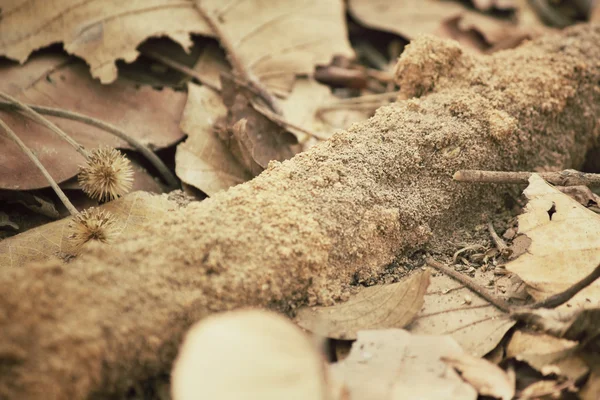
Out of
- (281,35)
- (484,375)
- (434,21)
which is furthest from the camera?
(434,21)

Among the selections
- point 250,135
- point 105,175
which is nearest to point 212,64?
point 250,135

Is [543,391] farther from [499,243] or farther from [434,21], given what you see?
[434,21]

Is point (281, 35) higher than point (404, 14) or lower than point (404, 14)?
higher

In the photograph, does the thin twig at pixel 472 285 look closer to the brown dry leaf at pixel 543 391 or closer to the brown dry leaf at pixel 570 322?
the brown dry leaf at pixel 570 322

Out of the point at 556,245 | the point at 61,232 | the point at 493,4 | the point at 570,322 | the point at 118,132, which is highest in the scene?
the point at 118,132

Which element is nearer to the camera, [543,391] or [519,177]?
[543,391]

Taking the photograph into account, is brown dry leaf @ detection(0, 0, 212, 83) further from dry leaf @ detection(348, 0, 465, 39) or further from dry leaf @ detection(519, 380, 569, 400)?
dry leaf @ detection(519, 380, 569, 400)
